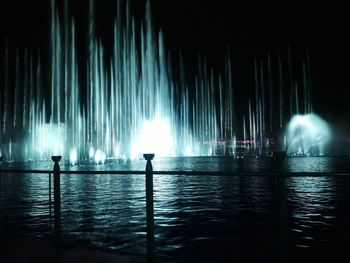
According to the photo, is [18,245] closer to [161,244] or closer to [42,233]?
[161,244]

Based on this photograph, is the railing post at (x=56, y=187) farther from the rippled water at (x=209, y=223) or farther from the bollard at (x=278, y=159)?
the bollard at (x=278, y=159)

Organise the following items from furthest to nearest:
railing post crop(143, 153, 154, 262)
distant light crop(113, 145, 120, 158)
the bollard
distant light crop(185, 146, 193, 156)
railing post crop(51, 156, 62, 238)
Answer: distant light crop(185, 146, 193, 156) < distant light crop(113, 145, 120, 158) < railing post crop(51, 156, 62, 238) < railing post crop(143, 153, 154, 262) < the bollard

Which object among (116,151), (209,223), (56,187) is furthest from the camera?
(116,151)

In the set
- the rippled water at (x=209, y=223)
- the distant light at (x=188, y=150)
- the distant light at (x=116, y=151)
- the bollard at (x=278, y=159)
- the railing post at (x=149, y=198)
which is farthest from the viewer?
the distant light at (x=188, y=150)

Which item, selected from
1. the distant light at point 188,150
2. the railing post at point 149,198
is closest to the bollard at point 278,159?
the railing post at point 149,198

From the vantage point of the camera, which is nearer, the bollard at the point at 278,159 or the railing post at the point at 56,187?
the bollard at the point at 278,159

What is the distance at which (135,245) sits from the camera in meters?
5.62

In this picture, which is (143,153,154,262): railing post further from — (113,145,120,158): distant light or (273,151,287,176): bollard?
(113,145,120,158): distant light

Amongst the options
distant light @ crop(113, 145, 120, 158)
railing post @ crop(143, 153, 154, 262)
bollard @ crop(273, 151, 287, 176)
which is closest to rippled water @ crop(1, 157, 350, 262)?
bollard @ crop(273, 151, 287, 176)

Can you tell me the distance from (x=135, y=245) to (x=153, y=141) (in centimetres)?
8140

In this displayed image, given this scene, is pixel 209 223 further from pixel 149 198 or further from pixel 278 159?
pixel 278 159

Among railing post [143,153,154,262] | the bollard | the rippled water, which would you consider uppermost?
the bollard

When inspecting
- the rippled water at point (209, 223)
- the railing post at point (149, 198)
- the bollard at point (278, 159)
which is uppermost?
the bollard at point (278, 159)

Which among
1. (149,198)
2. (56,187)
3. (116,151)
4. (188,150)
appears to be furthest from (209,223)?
(188,150)
